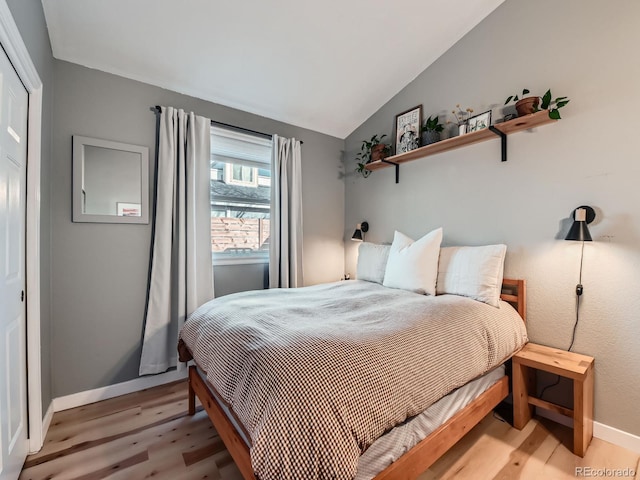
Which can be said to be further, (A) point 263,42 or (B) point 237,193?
(B) point 237,193

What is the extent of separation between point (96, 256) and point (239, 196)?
1.27 m

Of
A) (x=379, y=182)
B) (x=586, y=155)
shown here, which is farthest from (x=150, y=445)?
(x=586, y=155)

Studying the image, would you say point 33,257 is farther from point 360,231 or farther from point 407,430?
point 360,231

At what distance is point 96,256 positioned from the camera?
219cm

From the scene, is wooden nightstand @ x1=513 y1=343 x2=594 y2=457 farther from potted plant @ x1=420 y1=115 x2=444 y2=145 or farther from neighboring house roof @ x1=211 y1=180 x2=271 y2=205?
neighboring house roof @ x1=211 y1=180 x2=271 y2=205

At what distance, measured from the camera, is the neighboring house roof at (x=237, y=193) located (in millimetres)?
2811

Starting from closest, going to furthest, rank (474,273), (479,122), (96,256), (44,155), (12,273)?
(12,273) < (44,155) < (474,273) < (96,256) < (479,122)

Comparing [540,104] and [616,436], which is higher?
[540,104]

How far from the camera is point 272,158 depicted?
9.75 feet

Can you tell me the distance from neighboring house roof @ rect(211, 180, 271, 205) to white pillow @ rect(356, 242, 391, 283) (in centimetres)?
114

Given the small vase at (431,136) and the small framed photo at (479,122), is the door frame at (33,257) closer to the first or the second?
the small vase at (431,136)

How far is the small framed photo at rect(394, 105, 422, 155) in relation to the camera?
2.77 metres
